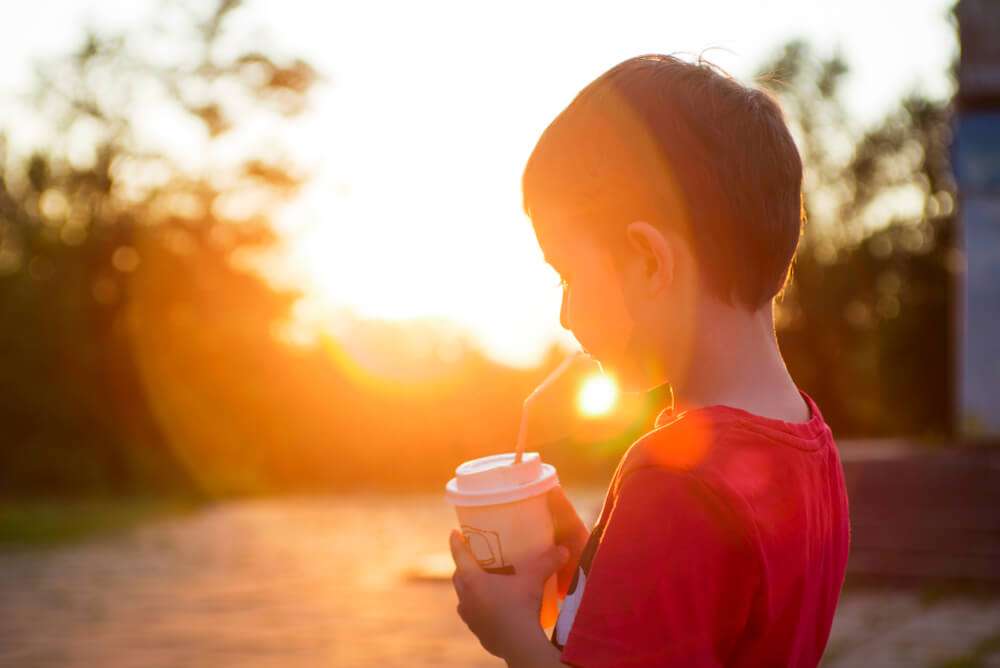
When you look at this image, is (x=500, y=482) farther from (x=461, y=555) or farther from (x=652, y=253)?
(x=652, y=253)

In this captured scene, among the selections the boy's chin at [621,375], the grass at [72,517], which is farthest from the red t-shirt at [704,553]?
the grass at [72,517]

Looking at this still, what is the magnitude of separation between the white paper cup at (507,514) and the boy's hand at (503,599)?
18 millimetres

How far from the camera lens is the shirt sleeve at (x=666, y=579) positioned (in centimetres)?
96

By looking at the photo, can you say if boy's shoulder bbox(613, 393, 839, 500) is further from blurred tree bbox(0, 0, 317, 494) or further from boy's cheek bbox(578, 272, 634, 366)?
blurred tree bbox(0, 0, 317, 494)

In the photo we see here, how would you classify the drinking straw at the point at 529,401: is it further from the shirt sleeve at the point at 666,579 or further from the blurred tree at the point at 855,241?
the blurred tree at the point at 855,241

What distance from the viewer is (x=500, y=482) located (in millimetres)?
1316

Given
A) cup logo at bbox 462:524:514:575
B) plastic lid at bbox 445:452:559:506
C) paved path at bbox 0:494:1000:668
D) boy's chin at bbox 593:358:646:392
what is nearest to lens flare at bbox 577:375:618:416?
boy's chin at bbox 593:358:646:392

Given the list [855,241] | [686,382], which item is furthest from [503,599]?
[855,241]

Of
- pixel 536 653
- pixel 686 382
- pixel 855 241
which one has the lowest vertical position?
pixel 855 241

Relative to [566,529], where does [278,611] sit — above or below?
below

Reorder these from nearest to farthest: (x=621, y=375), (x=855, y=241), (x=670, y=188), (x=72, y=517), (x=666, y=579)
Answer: (x=666, y=579) → (x=670, y=188) → (x=621, y=375) → (x=72, y=517) → (x=855, y=241)

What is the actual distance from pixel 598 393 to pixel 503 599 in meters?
0.35

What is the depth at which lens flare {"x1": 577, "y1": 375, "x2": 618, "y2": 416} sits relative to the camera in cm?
130

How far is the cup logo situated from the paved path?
382cm
